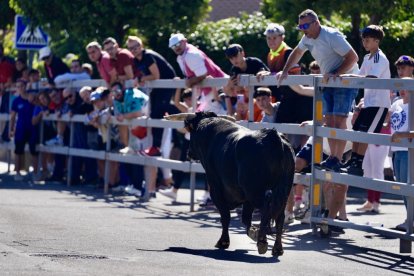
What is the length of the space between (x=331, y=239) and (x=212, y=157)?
5.39 ft

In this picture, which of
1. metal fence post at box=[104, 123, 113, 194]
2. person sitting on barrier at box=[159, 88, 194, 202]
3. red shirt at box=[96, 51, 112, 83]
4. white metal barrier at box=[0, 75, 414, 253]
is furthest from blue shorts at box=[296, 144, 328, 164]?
metal fence post at box=[104, 123, 113, 194]

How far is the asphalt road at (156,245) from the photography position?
1026 cm

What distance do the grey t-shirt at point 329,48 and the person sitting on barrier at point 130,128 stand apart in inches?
186

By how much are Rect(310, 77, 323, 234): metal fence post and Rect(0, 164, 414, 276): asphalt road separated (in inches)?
13.2

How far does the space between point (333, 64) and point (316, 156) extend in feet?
3.19

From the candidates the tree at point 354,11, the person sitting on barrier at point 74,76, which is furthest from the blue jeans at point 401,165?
the person sitting on barrier at point 74,76

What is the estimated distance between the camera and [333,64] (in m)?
13.3

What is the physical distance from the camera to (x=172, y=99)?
59.7 ft

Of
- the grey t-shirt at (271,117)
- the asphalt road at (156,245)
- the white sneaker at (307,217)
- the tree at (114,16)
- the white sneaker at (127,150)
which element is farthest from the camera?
the tree at (114,16)

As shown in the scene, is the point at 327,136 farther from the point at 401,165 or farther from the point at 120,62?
the point at 120,62

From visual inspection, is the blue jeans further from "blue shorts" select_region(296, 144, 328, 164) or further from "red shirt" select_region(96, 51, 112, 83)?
"red shirt" select_region(96, 51, 112, 83)

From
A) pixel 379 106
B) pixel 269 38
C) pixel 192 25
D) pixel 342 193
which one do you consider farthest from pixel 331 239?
pixel 192 25

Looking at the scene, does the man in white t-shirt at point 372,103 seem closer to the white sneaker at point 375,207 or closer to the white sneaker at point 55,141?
the white sneaker at point 375,207

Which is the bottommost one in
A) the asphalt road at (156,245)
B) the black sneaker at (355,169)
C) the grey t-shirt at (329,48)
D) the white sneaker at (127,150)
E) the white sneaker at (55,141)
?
the asphalt road at (156,245)
